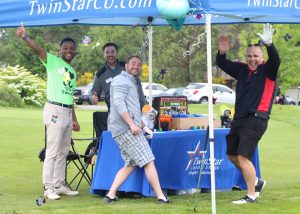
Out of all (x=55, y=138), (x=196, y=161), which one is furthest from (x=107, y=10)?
(x=196, y=161)

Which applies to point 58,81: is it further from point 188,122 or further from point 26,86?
point 26,86

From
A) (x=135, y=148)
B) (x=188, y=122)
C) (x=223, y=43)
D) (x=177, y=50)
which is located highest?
(x=177, y=50)

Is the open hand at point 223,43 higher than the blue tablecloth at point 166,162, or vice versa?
the open hand at point 223,43

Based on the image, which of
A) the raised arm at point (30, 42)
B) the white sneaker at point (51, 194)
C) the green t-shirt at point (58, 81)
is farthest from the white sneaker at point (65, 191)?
the raised arm at point (30, 42)

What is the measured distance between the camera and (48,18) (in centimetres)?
693

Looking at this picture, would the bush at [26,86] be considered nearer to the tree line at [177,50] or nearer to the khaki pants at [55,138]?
the tree line at [177,50]

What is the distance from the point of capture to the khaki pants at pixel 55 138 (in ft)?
26.5

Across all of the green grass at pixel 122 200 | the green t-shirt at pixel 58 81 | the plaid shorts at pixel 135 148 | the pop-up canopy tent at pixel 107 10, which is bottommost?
the green grass at pixel 122 200

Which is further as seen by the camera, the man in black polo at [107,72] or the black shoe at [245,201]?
the man in black polo at [107,72]

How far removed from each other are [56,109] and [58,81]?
34 cm

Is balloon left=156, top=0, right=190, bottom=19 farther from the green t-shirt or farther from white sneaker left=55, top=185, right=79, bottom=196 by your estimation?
white sneaker left=55, top=185, right=79, bottom=196

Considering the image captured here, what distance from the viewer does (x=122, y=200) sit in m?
7.87

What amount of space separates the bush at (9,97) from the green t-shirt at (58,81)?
21.6m

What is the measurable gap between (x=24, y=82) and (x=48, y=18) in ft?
82.4
